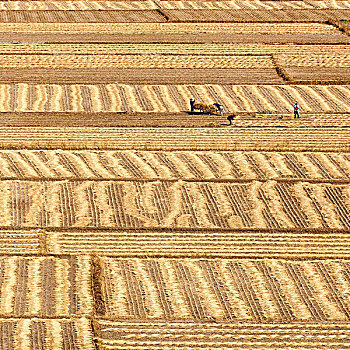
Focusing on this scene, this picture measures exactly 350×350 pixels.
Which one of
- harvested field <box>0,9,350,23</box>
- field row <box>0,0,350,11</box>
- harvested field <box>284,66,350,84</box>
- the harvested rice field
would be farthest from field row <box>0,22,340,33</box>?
harvested field <box>284,66,350,84</box>

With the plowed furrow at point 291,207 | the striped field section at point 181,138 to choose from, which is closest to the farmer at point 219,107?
the striped field section at point 181,138

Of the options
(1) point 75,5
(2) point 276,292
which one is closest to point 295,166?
(2) point 276,292

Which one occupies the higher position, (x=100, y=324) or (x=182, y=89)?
(x=100, y=324)

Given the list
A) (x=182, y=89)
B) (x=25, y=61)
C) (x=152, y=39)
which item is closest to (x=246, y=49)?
(x=152, y=39)

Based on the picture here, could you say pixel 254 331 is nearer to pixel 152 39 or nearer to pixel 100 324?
pixel 100 324

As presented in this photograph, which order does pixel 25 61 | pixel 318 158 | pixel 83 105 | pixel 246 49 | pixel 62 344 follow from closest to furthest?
pixel 62 344
pixel 318 158
pixel 83 105
pixel 25 61
pixel 246 49

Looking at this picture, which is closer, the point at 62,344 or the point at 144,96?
the point at 62,344
